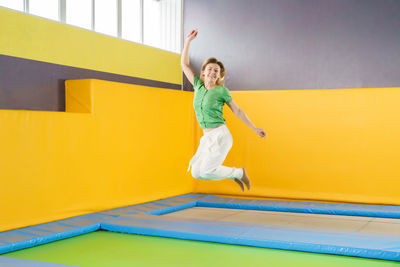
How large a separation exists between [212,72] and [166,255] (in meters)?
1.80

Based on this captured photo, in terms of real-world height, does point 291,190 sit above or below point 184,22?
below

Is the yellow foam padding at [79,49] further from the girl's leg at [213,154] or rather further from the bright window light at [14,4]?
the girl's leg at [213,154]

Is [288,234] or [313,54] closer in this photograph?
[288,234]

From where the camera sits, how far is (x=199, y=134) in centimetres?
636

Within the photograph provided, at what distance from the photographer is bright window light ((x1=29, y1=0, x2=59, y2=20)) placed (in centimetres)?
522

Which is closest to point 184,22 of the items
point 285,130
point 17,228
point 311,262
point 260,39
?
point 260,39

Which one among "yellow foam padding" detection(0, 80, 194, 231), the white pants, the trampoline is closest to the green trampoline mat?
A: the trampoline

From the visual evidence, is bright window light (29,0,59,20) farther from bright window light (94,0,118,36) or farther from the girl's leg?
the girl's leg

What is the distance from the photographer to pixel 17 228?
3965 mm

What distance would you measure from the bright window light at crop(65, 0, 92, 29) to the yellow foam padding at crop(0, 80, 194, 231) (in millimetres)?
1179

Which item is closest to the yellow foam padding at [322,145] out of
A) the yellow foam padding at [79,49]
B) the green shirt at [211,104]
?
the yellow foam padding at [79,49]

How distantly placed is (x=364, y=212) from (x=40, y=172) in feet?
11.0

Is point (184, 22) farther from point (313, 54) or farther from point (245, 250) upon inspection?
point (245, 250)

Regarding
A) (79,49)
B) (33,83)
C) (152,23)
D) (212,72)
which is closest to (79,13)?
(79,49)
